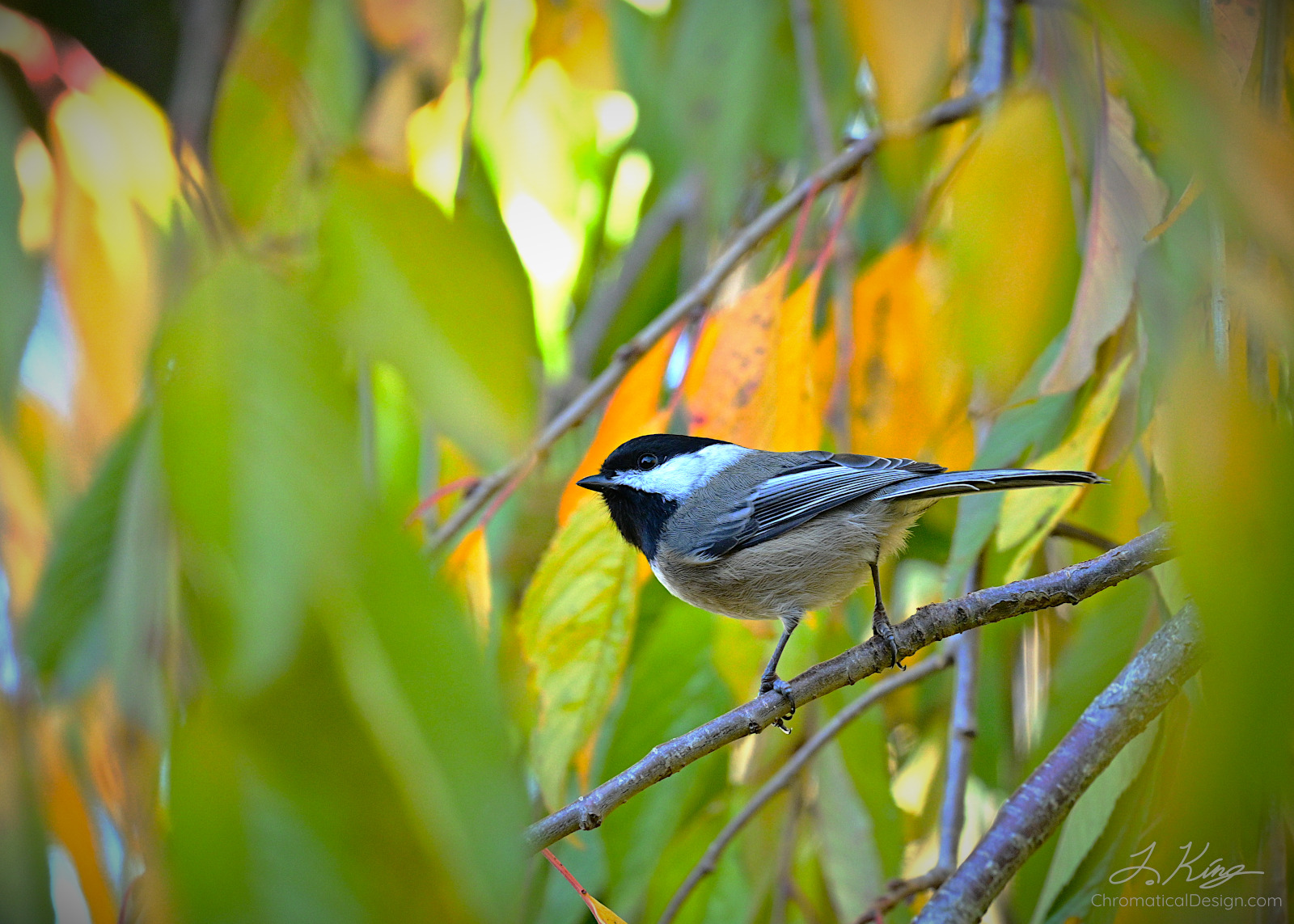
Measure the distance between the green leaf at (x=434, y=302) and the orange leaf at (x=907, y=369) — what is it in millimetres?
588

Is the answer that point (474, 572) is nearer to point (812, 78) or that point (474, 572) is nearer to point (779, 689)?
point (779, 689)

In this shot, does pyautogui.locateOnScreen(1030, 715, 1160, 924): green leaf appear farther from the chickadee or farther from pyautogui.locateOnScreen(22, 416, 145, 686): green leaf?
pyautogui.locateOnScreen(22, 416, 145, 686): green leaf

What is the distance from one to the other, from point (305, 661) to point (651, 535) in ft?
3.30

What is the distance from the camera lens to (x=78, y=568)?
92cm

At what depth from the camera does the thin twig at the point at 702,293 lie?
118 centimetres

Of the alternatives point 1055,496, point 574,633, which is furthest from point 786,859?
point 1055,496

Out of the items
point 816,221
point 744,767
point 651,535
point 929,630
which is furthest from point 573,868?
point 816,221

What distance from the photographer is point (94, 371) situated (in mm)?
993

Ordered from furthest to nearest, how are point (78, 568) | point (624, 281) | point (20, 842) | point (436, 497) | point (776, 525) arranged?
1. point (624, 281)
2. point (776, 525)
3. point (436, 497)
4. point (78, 568)
5. point (20, 842)

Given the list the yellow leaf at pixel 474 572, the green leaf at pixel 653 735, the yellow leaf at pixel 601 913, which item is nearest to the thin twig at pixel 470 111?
the yellow leaf at pixel 474 572

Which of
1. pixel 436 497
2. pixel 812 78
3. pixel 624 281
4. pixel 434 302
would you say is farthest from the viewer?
pixel 624 281

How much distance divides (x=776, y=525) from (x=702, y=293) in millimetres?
372

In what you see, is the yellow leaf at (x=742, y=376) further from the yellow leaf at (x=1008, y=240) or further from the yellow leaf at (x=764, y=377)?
the yellow leaf at (x=1008, y=240)

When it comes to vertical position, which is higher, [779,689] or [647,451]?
[647,451]
